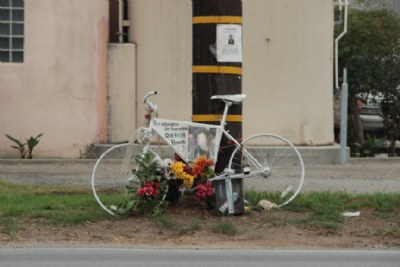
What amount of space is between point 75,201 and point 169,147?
1.55 metres

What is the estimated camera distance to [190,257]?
24.8ft

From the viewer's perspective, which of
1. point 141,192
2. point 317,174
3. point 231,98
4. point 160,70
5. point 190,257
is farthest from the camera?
point 160,70

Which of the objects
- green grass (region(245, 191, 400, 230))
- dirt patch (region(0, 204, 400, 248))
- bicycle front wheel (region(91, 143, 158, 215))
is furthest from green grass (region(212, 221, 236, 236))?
bicycle front wheel (region(91, 143, 158, 215))

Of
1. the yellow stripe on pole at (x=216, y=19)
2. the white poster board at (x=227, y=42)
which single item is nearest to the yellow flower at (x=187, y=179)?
the white poster board at (x=227, y=42)

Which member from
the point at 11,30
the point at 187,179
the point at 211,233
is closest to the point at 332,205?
the point at 211,233

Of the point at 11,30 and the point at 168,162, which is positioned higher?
the point at 11,30

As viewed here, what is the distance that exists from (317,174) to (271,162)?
13.2ft

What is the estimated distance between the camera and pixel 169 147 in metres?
9.05

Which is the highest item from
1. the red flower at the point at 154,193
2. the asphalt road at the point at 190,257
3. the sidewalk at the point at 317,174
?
the red flower at the point at 154,193

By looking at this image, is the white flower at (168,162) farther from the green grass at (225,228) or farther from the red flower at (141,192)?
the green grass at (225,228)

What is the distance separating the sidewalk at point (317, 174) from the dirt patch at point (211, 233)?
90.8 inches

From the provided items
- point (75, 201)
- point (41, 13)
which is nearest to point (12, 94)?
point (41, 13)

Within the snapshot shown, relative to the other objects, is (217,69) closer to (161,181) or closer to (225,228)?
(161,181)

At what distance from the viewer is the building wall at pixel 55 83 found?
48.1 ft
